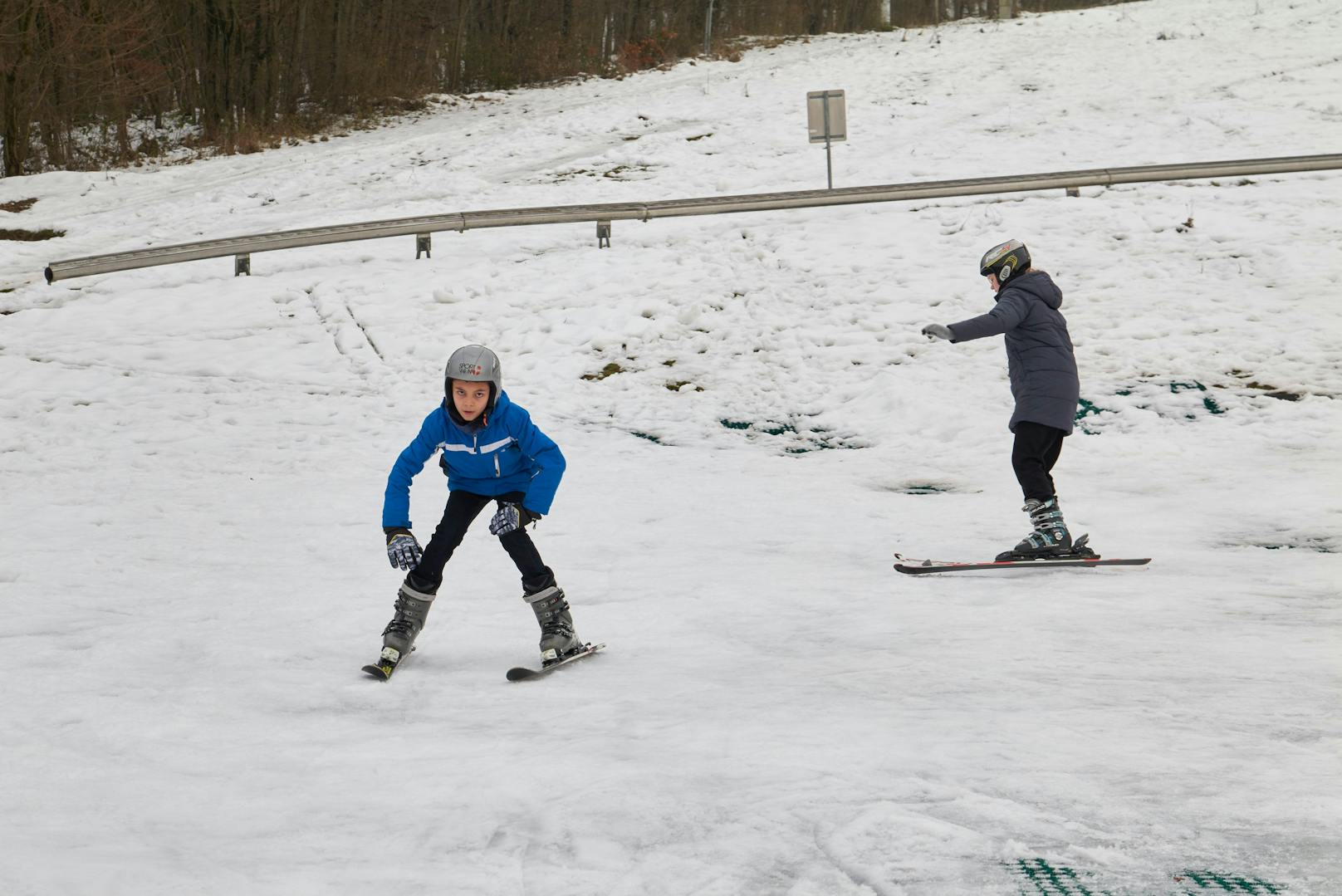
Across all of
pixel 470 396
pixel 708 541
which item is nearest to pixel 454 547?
pixel 470 396

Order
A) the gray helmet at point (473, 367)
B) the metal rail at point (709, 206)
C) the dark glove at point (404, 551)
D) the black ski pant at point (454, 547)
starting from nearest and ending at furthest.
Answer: the gray helmet at point (473, 367), the dark glove at point (404, 551), the black ski pant at point (454, 547), the metal rail at point (709, 206)

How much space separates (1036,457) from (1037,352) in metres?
0.69

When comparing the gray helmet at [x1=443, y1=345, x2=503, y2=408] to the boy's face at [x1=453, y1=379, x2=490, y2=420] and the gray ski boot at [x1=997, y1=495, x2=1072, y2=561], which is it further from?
the gray ski boot at [x1=997, y1=495, x2=1072, y2=561]

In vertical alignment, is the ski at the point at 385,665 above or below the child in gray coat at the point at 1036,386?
below

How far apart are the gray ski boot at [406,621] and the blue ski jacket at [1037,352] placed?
3.75 m

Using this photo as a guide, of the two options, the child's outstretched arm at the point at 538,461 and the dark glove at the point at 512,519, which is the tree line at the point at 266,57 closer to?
the child's outstretched arm at the point at 538,461

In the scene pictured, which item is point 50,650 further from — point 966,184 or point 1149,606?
point 966,184

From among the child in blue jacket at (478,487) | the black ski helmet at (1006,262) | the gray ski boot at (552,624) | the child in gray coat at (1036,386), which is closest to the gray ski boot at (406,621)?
the child in blue jacket at (478,487)

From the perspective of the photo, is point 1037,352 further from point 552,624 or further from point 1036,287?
point 552,624

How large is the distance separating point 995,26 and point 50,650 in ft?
108

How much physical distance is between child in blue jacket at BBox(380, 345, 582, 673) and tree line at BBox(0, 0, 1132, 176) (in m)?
24.2

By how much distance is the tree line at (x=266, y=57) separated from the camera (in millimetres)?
25859

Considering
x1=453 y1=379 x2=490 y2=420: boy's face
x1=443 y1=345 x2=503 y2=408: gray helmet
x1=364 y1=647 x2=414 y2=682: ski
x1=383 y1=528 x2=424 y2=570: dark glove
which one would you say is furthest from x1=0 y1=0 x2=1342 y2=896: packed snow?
x1=443 y1=345 x2=503 y2=408: gray helmet

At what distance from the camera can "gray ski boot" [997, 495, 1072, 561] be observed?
6.93 meters
